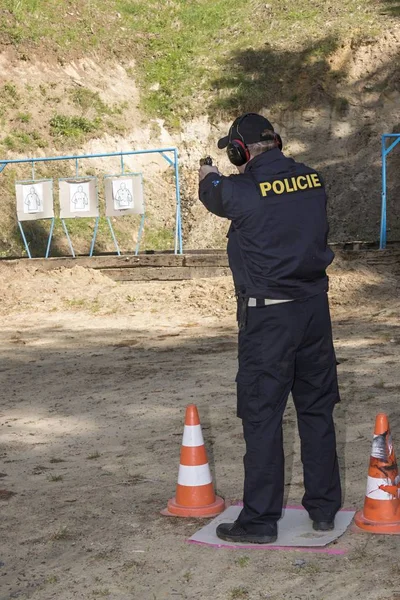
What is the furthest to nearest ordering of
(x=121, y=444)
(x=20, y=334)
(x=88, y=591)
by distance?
(x=20, y=334) < (x=121, y=444) < (x=88, y=591)

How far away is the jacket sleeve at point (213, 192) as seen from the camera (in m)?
4.74

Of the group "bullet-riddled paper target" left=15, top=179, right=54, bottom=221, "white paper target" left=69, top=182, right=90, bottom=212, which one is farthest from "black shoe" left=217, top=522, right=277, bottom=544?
"bullet-riddled paper target" left=15, top=179, right=54, bottom=221

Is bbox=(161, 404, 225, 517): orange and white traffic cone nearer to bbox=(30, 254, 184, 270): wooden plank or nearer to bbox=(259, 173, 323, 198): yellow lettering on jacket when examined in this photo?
bbox=(259, 173, 323, 198): yellow lettering on jacket

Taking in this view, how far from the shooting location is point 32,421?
8.27 meters

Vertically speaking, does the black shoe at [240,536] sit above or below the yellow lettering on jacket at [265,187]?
below

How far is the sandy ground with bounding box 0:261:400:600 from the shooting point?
4531mm

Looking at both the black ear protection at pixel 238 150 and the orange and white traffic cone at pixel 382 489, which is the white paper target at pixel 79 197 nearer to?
the black ear protection at pixel 238 150

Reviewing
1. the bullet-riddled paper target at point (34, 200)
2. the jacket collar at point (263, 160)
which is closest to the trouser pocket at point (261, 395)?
the jacket collar at point (263, 160)

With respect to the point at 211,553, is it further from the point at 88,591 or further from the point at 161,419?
the point at 161,419

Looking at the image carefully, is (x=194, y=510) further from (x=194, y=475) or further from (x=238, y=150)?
(x=238, y=150)

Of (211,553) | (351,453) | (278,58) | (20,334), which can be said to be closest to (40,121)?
(278,58)

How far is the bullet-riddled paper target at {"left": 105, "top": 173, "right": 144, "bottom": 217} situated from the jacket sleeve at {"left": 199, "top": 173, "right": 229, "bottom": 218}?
44.1 feet

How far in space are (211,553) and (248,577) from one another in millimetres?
380

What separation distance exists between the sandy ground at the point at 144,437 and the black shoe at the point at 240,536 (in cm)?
8
